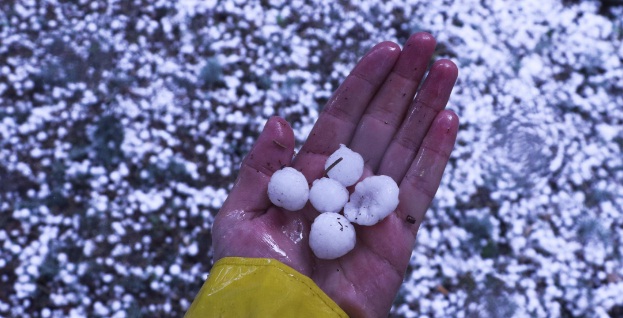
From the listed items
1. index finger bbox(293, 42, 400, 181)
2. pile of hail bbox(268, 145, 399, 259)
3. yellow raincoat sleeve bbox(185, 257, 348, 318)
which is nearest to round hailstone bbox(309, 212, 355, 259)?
pile of hail bbox(268, 145, 399, 259)

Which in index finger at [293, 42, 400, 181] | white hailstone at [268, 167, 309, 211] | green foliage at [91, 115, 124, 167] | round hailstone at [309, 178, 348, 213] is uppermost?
index finger at [293, 42, 400, 181]

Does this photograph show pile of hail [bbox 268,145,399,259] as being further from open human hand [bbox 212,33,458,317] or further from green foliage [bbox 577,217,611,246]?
green foliage [bbox 577,217,611,246]

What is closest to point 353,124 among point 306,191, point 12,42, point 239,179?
point 306,191

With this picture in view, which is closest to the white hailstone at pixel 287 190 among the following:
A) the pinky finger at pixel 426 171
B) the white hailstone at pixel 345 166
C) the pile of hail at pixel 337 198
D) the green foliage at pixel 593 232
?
the pile of hail at pixel 337 198

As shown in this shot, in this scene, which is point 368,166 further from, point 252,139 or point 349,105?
point 252,139

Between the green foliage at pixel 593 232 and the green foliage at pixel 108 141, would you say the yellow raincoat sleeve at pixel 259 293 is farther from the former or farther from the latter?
the green foliage at pixel 593 232

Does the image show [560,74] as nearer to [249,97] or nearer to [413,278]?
[413,278]
